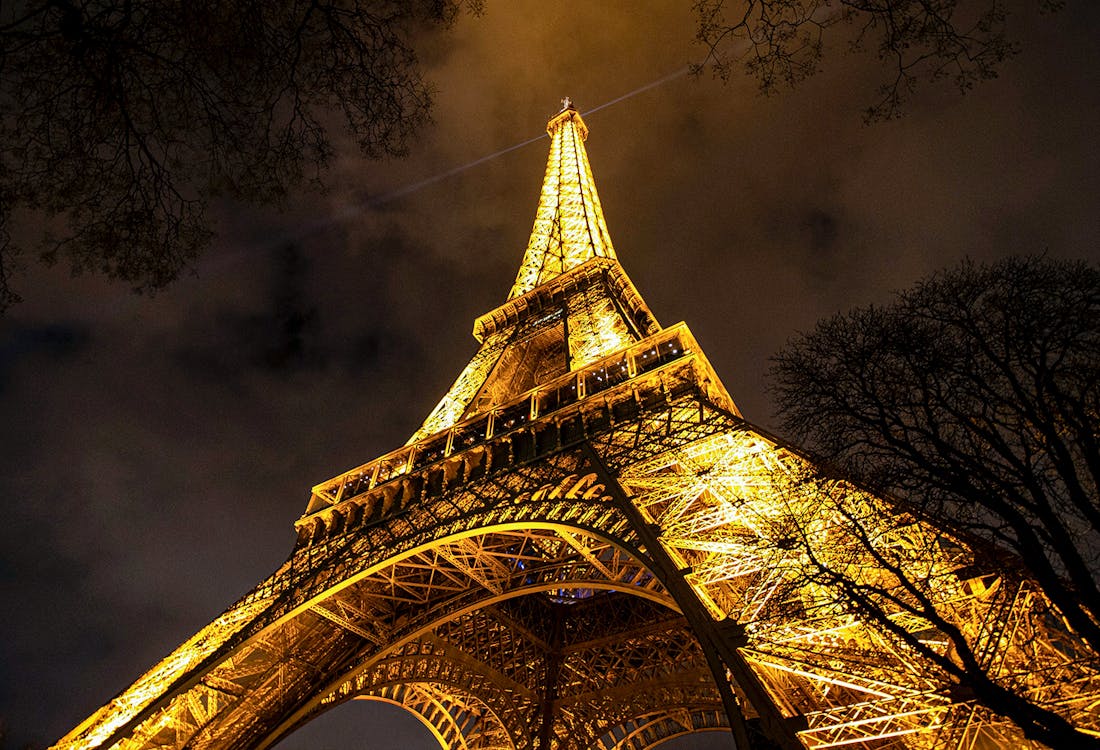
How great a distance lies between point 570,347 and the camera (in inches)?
739

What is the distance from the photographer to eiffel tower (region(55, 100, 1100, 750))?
246 inches

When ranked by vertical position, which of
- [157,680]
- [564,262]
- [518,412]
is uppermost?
[564,262]

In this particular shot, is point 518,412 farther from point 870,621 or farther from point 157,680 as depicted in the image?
point 870,621

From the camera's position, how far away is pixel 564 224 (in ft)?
104

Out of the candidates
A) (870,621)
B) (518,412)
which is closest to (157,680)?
(518,412)

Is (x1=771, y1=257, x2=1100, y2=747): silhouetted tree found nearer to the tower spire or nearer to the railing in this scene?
the railing

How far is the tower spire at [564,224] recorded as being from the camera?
28359 millimetres

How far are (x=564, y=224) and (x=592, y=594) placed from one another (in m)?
18.3

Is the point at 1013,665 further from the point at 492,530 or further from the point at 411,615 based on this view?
the point at 411,615

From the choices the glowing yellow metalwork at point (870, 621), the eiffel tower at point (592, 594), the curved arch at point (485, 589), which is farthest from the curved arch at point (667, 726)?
the glowing yellow metalwork at point (870, 621)

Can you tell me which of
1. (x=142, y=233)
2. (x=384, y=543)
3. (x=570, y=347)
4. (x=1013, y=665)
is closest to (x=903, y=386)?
(x=1013, y=665)

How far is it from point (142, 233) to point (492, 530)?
8.20 m

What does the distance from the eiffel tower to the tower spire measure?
2653 millimetres

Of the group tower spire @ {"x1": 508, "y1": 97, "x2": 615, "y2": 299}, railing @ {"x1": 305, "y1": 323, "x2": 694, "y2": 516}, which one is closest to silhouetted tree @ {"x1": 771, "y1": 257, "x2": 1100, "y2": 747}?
railing @ {"x1": 305, "y1": 323, "x2": 694, "y2": 516}
